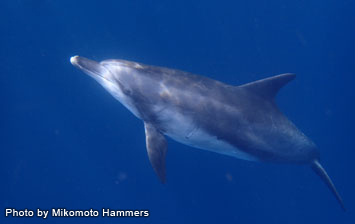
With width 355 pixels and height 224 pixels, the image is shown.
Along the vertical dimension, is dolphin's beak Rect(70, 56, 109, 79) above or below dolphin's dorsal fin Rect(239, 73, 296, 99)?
above

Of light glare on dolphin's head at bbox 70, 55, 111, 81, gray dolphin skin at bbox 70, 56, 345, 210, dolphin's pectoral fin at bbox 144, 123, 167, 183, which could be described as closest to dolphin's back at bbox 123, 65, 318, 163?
gray dolphin skin at bbox 70, 56, 345, 210

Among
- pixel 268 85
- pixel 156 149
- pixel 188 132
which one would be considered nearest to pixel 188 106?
pixel 188 132

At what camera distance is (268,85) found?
7.63m

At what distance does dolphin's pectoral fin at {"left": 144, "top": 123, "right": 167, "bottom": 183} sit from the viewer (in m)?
6.64

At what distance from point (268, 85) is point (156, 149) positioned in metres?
3.27

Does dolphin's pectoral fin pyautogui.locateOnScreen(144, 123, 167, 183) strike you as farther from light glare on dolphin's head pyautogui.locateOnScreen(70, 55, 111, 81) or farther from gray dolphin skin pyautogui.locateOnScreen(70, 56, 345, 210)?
light glare on dolphin's head pyautogui.locateOnScreen(70, 55, 111, 81)

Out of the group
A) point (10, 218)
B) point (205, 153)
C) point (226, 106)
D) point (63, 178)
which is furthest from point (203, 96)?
point (10, 218)

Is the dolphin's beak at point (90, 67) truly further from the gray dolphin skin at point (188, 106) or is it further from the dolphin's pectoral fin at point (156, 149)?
the dolphin's pectoral fin at point (156, 149)

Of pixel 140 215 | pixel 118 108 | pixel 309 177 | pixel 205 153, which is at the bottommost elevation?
pixel 140 215

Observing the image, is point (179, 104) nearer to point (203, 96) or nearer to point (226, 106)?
point (203, 96)

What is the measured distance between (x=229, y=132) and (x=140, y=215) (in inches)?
287

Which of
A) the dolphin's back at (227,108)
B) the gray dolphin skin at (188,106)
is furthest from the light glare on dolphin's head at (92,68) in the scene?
the dolphin's back at (227,108)

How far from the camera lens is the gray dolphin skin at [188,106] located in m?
6.85

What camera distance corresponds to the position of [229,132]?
7.16 m
